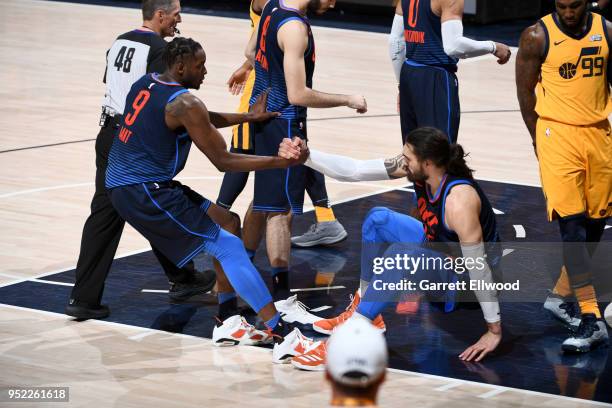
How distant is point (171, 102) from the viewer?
6539 millimetres

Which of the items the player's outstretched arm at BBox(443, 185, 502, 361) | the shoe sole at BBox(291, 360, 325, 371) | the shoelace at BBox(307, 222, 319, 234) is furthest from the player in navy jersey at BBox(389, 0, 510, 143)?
the shoe sole at BBox(291, 360, 325, 371)

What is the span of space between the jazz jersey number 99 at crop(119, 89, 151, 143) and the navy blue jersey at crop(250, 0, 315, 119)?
3.65ft

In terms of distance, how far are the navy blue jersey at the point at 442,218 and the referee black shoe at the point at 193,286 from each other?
1.70 m

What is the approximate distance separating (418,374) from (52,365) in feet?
6.43

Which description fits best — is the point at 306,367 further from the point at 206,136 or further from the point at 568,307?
the point at 568,307

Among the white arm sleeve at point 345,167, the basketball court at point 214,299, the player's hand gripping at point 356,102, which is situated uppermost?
the player's hand gripping at point 356,102

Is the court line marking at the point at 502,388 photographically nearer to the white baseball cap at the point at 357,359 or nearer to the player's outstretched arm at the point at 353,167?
the player's outstretched arm at the point at 353,167

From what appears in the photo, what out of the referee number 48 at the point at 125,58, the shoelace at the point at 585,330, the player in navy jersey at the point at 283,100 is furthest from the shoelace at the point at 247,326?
the shoelace at the point at 585,330

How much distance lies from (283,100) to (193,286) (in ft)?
4.37

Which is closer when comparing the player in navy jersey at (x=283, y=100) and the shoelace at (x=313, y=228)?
the player in navy jersey at (x=283, y=100)

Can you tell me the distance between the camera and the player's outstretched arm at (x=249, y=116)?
284 inches

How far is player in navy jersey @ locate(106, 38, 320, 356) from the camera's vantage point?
6.59 metres

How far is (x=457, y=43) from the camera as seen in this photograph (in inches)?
323

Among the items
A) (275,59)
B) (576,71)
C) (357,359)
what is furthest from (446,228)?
(357,359)
